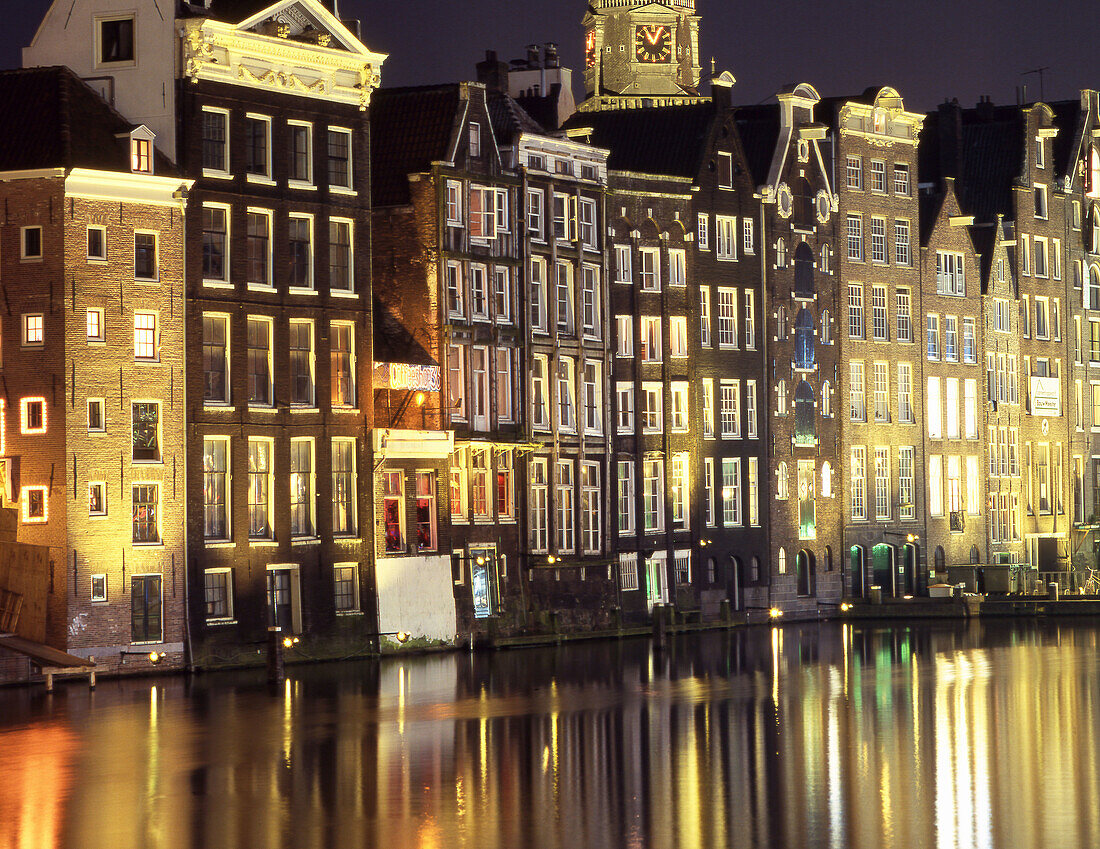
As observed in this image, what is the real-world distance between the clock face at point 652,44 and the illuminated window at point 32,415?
301 ft

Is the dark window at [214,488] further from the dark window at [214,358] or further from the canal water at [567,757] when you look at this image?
the canal water at [567,757]

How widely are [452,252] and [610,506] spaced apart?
13.4 metres

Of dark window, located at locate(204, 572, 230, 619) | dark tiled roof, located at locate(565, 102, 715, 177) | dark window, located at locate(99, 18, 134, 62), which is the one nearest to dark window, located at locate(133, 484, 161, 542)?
dark window, located at locate(204, 572, 230, 619)

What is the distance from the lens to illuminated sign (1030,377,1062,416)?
366 ft

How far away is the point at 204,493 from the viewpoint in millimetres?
66500

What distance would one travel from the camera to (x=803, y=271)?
96750mm

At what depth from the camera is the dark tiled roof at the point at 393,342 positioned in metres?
74.2

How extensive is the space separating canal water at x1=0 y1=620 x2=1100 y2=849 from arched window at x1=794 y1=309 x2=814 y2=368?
28747mm

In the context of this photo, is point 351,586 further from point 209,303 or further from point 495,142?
point 495,142

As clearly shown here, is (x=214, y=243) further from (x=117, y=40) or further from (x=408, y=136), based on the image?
(x=408, y=136)

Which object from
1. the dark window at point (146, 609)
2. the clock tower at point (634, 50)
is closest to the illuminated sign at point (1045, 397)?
the clock tower at point (634, 50)

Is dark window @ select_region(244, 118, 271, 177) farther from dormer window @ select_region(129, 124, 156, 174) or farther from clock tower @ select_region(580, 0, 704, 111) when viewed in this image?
clock tower @ select_region(580, 0, 704, 111)

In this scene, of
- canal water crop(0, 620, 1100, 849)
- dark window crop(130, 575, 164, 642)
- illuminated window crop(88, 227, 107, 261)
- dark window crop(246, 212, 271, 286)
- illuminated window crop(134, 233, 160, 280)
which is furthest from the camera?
dark window crop(246, 212, 271, 286)

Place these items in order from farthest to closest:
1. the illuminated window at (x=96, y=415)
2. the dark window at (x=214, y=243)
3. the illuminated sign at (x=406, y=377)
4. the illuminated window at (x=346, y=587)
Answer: the illuminated sign at (x=406, y=377)
the illuminated window at (x=346, y=587)
the dark window at (x=214, y=243)
the illuminated window at (x=96, y=415)
